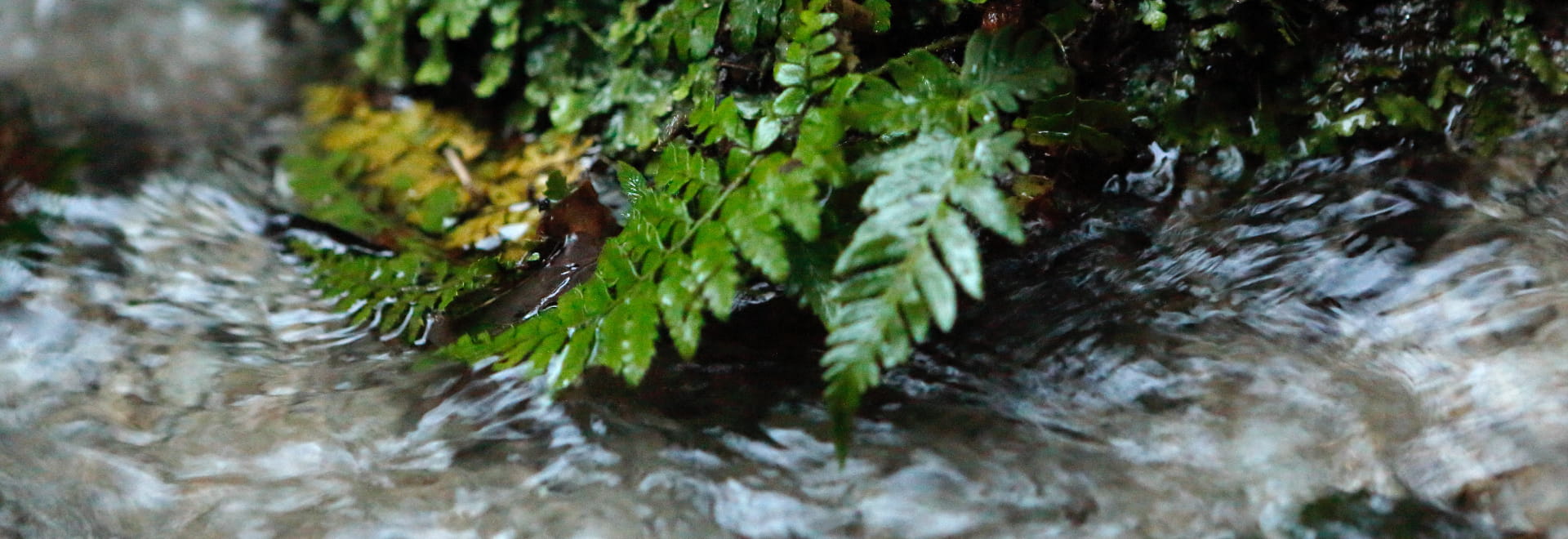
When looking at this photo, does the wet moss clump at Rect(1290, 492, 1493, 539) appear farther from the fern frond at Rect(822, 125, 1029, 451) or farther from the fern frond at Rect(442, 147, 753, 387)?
the fern frond at Rect(442, 147, 753, 387)

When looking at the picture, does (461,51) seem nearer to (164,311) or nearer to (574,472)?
(164,311)

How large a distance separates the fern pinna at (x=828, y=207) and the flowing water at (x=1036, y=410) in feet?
0.71

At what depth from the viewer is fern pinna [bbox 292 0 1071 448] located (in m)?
1.69

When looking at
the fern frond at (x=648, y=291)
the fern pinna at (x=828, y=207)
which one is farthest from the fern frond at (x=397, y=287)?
the fern frond at (x=648, y=291)

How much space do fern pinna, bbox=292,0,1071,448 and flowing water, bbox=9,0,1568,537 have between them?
0.71 ft

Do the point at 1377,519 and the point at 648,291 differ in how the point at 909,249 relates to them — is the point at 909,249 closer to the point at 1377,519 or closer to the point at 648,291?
the point at 648,291

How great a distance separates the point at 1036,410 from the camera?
6.75 feet

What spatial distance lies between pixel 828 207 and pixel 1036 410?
2.09ft

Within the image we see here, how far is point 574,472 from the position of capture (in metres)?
2.04

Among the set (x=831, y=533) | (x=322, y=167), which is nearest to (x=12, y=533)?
(x=831, y=533)

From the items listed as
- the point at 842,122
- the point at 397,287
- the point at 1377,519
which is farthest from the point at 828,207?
the point at 397,287

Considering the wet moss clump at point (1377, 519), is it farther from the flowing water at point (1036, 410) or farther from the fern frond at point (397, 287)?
the fern frond at point (397, 287)

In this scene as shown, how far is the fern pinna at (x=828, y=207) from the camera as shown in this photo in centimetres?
169

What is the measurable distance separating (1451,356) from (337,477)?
2462mm
